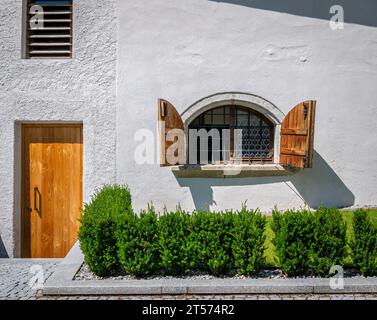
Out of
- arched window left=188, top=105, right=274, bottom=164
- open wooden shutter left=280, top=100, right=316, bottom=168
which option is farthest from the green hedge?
arched window left=188, top=105, right=274, bottom=164

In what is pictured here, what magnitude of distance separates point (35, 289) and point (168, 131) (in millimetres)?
3181

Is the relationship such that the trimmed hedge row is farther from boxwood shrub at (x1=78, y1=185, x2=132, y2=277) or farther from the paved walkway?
the paved walkway

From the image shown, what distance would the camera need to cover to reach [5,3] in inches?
306

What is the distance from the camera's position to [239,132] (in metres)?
8.02

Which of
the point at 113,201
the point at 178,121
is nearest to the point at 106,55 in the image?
Result: the point at 178,121

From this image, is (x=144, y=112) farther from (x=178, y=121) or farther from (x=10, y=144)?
(x=10, y=144)

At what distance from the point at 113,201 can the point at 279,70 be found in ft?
12.4

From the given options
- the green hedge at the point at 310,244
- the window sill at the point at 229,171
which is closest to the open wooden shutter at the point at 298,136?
the window sill at the point at 229,171

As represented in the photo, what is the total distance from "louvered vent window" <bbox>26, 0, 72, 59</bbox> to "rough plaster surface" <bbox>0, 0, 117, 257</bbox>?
20cm

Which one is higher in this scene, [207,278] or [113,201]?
[113,201]

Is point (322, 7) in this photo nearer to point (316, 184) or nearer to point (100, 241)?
point (316, 184)

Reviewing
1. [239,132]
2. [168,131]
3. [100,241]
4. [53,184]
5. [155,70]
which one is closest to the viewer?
[100,241]

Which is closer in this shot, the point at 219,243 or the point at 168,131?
the point at 219,243

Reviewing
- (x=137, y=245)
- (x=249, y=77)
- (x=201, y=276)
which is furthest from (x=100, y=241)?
(x=249, y=77)
